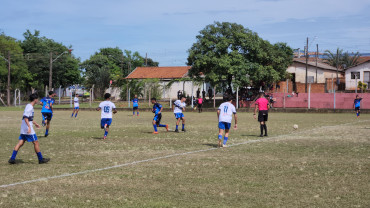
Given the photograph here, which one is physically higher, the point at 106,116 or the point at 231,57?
the point at 231,57

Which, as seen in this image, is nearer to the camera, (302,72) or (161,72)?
(302,72)

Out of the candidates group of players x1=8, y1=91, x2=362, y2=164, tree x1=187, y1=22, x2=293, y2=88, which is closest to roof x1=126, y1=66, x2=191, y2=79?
tree x1=187, y1=22, x2=293, y2=88

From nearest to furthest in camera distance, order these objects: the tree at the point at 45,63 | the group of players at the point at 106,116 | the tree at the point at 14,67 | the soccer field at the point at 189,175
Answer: the soccer field at the point at 189,175
the group of players at the point at 106,116
the tree at the point at 14,67
the tree at the point at 45,63

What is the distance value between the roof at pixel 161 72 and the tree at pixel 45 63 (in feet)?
50.5

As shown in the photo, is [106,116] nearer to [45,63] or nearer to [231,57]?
[231,57]

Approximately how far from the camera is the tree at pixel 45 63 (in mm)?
83875

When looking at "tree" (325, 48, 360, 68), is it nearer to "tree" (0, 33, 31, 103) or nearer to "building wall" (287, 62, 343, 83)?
"building wall" (287, 62, 343, 83)

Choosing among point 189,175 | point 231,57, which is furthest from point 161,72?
point 189,175

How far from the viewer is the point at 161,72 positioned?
79.8 m

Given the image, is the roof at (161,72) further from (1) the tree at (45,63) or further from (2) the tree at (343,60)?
(2) the tree at (343,60)

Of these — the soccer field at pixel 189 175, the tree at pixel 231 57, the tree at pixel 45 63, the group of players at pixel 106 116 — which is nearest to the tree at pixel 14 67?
the tree at pixel 45 63

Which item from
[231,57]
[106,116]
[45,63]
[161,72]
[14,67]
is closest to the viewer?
[106,116]

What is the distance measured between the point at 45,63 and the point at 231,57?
46.2m

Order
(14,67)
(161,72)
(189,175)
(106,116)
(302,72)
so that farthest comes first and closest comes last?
(161,72)
(14,67)
(302,72)
(106,116)
(189,175)
